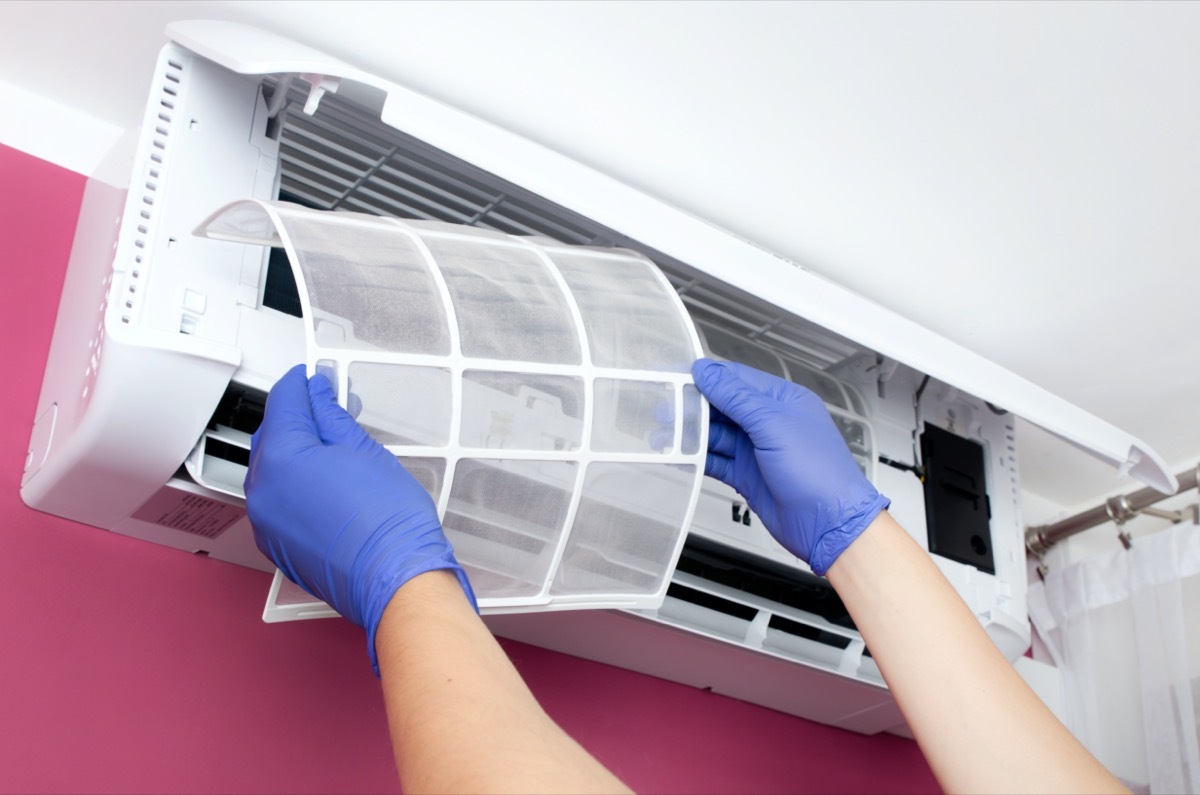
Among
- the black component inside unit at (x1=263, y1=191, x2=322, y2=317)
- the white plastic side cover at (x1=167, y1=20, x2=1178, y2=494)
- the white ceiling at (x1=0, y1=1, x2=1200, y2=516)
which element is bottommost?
the black component inside unit at (x1=263, y1=191, x2=322, y2=317)

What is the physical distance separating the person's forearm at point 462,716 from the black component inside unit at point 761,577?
45 centimetres

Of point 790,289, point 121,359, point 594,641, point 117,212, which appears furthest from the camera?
point 594,641

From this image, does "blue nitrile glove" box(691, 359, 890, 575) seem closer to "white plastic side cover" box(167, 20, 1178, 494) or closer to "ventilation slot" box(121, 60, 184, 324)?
"white plastic side cover" box(167, 20, 1178, 494)

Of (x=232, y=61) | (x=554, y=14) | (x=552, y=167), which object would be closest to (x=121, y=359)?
(x=232, y=61)

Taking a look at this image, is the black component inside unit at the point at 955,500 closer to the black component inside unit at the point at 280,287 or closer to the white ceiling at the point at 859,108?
the white ceiling at the point at 859,108

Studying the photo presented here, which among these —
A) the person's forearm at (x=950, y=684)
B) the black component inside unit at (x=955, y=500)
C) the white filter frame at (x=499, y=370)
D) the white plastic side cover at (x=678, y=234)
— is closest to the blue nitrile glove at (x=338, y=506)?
the white filter frame at (x=499, y=370)

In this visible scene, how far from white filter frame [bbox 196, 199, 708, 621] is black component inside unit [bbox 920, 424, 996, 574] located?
0.52m

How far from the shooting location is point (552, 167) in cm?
104

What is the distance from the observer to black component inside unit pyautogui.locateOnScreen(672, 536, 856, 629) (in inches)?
46.6

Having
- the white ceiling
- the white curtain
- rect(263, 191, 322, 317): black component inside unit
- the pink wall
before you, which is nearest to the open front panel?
rect(263, 191, 322, 317): black component inside unit

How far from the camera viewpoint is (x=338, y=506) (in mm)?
830

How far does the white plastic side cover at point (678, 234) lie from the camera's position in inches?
38.1

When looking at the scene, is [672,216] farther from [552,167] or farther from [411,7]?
[411,7]

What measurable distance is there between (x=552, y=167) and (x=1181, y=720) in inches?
50.3
